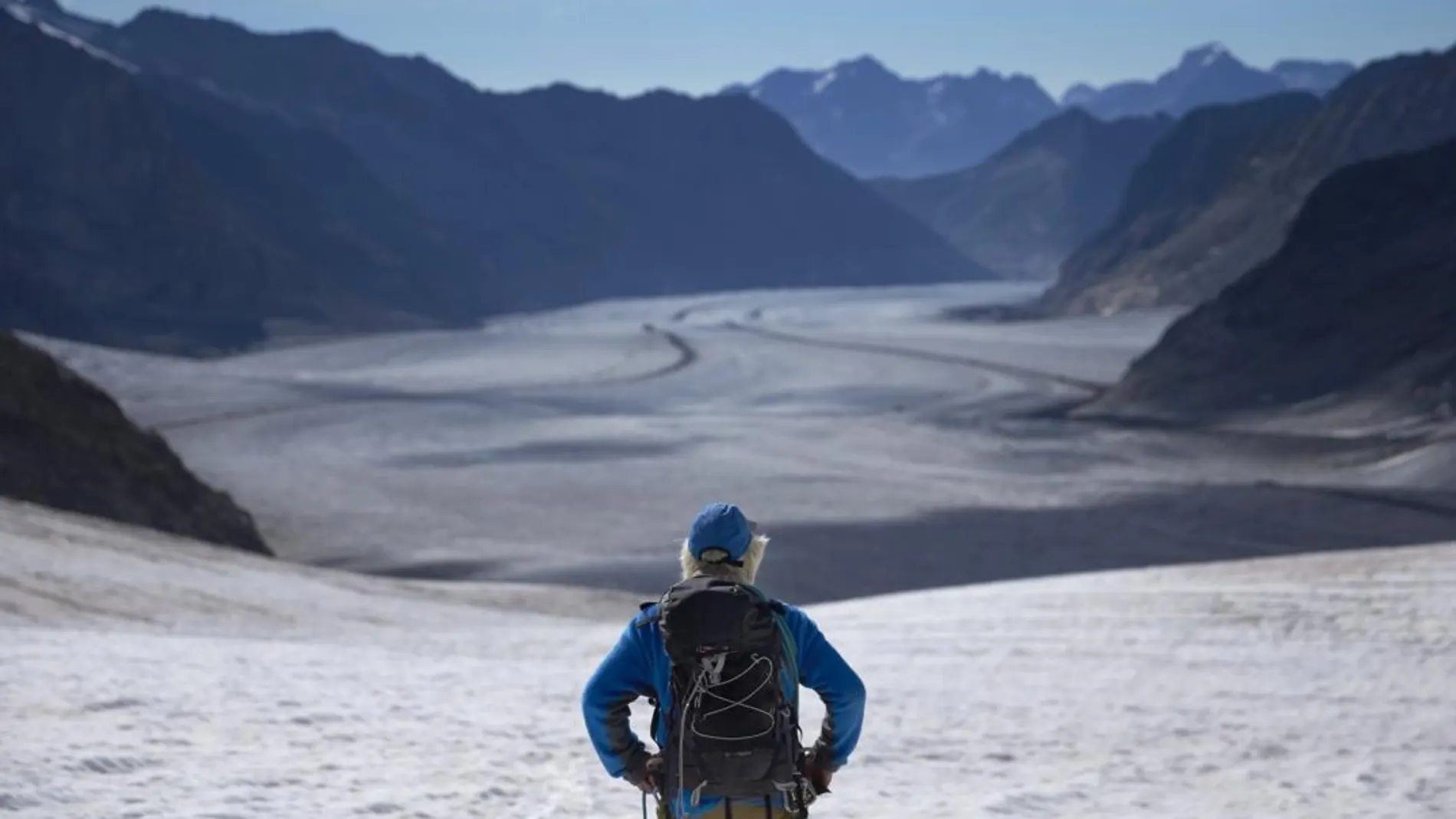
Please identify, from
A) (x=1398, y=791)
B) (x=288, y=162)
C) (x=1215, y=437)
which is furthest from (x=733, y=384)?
(x=288, y=162)

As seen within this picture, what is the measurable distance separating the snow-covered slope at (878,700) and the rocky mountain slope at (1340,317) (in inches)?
1191

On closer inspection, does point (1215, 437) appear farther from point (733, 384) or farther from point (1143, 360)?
point (733, 384)

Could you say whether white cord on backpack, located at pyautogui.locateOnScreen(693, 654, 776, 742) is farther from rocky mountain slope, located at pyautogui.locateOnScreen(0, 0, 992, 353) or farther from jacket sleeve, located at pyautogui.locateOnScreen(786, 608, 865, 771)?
rocky mountain slope, located at pyautogui.locateOnScreen(0, 0, 992, 353)

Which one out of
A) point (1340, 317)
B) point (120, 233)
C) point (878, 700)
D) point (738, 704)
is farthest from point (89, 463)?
point (120, 233)

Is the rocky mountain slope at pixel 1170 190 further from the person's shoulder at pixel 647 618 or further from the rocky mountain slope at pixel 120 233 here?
the person's shoulder at pixel 647 618

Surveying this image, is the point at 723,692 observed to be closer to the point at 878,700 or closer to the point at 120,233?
the point at 878,700

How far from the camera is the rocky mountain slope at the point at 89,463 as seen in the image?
22.1m

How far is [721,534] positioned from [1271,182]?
9270 cm

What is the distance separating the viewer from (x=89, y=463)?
22953 millimetres

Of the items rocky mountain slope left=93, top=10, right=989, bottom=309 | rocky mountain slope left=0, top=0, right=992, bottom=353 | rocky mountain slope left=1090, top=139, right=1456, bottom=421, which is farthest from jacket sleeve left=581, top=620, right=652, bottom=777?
rocky mountain slope left=93, top=10, right=989, bottom=309

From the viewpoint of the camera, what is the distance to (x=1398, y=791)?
22.5 ft

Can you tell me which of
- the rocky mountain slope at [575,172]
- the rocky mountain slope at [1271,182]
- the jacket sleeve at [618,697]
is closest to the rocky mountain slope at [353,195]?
the rocky mountain slope at [575,172]

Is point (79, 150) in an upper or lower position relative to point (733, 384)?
upper

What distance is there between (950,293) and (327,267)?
188 ft
